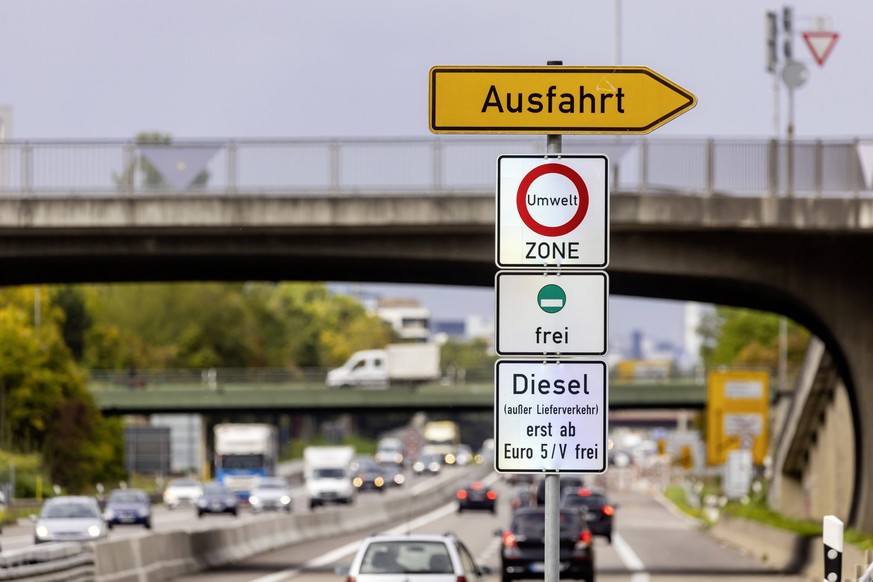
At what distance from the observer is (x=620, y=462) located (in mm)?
181375

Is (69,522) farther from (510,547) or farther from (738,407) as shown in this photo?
(738,407)

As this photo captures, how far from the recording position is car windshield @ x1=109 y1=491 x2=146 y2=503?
5809cm

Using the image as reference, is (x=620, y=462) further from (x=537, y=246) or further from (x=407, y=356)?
(x=537, y=246)

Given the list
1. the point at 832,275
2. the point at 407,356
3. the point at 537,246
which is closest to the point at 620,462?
the point at 407,356

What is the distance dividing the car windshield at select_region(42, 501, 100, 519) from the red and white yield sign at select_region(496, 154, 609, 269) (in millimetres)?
37288

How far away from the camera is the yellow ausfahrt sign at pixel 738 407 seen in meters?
58.2

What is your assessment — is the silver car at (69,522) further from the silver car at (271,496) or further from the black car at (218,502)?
the silver car at (271,496)

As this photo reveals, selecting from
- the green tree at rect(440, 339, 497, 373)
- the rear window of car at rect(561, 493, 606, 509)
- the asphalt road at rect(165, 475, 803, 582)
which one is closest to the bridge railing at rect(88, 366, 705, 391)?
the green tree at rect(440, 339, 497, 373)

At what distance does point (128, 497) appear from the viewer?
58406 millimetres

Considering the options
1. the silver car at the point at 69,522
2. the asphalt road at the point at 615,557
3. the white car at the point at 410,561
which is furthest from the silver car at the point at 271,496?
the white car at the point at 410,561

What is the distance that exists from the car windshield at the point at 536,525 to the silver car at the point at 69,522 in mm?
A: 14338

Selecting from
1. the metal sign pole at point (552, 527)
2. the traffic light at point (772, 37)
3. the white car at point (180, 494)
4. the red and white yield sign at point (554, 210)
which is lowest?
the white car at point (180, 494)

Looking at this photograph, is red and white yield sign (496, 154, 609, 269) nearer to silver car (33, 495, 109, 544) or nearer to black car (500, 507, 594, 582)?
black car (500, 507, 594, 582)

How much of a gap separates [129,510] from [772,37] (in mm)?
24446
